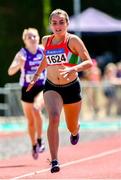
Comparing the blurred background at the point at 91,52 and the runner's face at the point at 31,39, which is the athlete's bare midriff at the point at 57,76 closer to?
the runner's face at the point at 31,39

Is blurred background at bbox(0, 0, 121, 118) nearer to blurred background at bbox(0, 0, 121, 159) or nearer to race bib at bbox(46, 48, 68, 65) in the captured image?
blurred background at bbox(0, 0, 121, 159)

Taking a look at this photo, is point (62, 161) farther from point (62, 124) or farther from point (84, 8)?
point (84, 8)

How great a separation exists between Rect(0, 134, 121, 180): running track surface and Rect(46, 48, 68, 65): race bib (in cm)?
157

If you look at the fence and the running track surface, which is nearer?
the running track surface

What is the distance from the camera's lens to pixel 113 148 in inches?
638

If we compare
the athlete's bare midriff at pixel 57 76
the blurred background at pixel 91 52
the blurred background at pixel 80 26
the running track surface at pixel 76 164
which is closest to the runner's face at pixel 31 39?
the running track surface at pixel 76 164

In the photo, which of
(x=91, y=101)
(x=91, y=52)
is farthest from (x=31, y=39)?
(x=91, y=52)

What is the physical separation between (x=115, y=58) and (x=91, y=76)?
220 inches

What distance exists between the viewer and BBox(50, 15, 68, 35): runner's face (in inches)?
416

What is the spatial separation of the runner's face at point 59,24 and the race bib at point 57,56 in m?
0.23

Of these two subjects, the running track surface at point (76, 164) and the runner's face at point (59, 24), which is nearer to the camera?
the runner's face at point (59, 24)

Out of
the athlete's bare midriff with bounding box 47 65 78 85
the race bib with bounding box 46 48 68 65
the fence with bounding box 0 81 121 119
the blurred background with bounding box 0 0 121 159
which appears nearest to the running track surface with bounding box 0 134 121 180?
the athlete's bare midriff with bounding box 47 65 78 85

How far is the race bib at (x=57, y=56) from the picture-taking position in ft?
34.8

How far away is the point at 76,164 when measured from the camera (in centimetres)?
1311
